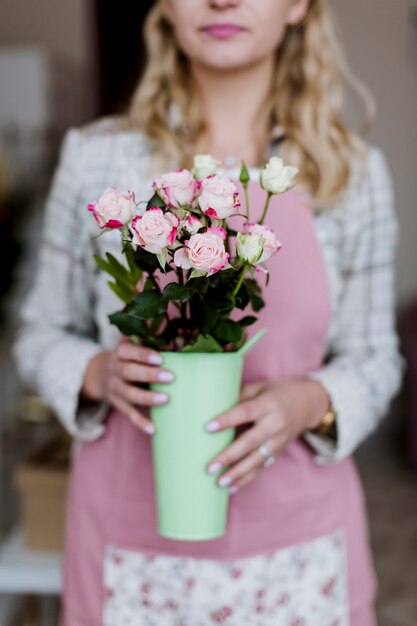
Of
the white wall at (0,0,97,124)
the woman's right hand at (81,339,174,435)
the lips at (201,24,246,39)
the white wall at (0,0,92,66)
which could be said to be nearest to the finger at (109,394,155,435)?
the woman's right hand at (81,339,174,435)

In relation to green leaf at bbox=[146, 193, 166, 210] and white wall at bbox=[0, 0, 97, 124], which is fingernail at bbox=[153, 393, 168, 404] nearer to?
green leaf at bbox=[146, 193, 166, 210]

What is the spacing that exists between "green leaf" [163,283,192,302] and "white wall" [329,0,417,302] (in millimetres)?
3585

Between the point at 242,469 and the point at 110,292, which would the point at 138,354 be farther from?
the point at 110,292

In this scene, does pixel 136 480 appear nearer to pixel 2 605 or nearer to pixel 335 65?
pixel 2 605

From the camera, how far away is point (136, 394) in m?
0.92

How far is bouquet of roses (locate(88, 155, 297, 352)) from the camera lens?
726 mm

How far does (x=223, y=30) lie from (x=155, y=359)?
48 centimetres

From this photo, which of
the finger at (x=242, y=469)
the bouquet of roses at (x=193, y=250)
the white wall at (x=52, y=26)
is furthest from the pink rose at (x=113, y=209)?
the white wall at (x=52, y=26)

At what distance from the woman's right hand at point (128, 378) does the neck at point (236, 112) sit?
384 mm

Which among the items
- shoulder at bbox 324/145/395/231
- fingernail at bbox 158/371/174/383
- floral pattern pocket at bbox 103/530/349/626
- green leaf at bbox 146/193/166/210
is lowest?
floral pattern pocket at bbox 103/530/349/626

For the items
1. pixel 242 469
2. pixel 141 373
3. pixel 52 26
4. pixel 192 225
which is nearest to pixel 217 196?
pixel 192 225

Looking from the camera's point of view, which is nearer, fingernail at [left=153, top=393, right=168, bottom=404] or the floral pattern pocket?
fingernail at [left=153, top=393, right=168, bottom=404]

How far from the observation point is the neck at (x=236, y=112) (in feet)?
4.00

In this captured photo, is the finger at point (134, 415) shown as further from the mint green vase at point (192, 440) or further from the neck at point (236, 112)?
the neck at point (236, 112)
